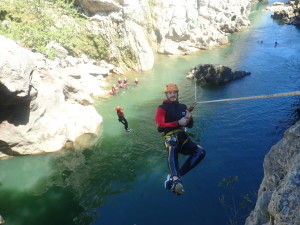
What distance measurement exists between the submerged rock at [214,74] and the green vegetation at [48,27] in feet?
47.9

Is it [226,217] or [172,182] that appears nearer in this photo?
[172,182]

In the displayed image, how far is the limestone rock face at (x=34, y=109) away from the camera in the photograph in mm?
16484

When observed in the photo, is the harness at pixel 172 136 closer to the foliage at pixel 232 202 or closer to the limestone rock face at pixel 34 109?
the foliage at pixel 232 202

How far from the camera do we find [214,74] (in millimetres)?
35688

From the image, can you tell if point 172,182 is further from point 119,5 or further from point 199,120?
point 119,5

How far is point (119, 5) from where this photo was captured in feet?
130

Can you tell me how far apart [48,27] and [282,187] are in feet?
117

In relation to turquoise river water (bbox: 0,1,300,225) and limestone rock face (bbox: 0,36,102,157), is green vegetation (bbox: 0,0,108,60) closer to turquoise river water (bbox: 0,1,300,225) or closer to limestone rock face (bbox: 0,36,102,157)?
limestone rock face (bbox: 0,36,102,157)

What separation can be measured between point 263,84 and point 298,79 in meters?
4.81

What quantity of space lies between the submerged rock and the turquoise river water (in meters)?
2.23

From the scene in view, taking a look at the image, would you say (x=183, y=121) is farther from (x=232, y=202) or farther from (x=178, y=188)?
(x=232, y=202)

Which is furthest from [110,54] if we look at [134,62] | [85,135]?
[85,135]

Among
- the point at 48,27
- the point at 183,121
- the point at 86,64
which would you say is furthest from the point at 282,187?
the point at 86,64

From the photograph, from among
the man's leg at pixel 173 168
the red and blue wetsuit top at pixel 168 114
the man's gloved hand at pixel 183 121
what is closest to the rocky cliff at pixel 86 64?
the red and blue wetsuit top at pixel 168 114
